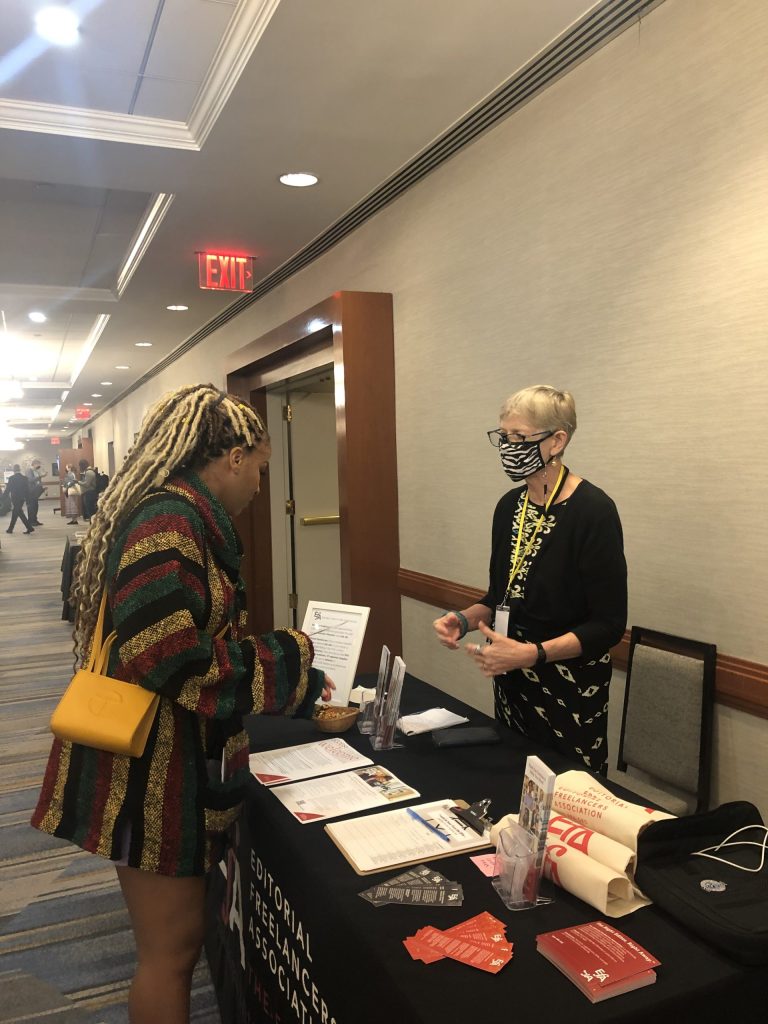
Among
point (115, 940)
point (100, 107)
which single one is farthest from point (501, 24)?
point (115, 940)

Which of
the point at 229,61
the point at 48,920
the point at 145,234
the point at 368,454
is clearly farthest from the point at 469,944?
the point at 145,234

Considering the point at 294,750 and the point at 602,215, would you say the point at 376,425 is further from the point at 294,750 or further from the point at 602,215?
the point at 294,750

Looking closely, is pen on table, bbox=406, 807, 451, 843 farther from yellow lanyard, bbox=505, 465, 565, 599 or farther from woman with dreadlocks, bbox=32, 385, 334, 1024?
yellow lanyard, bbox=505, 465, 565, 599

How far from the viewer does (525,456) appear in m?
2.04

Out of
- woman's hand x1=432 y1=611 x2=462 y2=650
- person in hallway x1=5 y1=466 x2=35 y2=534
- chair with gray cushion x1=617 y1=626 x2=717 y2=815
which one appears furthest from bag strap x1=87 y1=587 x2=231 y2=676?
person in hallway x1=5 y1=466 x2=35 y2=534

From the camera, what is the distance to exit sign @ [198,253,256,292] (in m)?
5.03

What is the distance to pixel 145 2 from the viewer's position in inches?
103

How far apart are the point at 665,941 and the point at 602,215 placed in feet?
7.06

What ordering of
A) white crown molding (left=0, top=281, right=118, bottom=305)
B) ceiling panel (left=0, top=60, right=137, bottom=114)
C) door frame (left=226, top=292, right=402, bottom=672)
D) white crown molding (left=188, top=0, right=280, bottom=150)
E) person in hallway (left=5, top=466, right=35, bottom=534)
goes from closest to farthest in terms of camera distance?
1. white crown molding (left=188, top=0, right=280, bottom=150)
2. ceiling panel (left=0, top=60, right=137, bottom=114)
3. door frame (left=226, top=292, right=402, bottom=672)
4. white crown molding (left=0, top=281, right=118, bottom=305)
5. person in hallway (left=5, top=466, right=35, bottom=534)

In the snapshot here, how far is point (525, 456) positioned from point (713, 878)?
43.4 inches

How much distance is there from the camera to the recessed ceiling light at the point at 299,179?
369 centimetres

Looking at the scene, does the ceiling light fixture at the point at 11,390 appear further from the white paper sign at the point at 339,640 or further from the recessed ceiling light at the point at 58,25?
the white paper sign at the point at 339,640

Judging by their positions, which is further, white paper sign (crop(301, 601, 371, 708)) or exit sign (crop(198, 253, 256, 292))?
exit sign (crop(198, 253, 256, 292))

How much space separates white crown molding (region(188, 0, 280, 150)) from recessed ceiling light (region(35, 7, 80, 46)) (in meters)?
0.48
